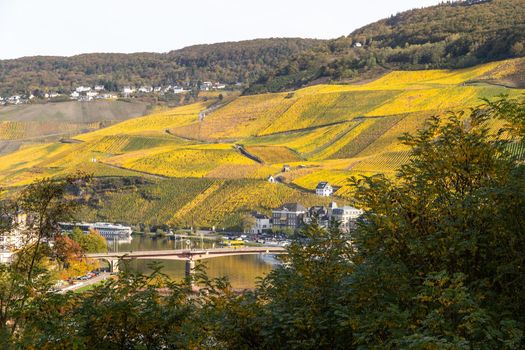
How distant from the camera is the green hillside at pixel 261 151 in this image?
89.3m

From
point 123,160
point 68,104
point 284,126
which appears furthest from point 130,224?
point 68,104

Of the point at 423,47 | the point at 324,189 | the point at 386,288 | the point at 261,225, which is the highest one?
the point at 386,288

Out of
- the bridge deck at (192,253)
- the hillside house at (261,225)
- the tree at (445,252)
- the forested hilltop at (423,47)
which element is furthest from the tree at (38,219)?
the forested hilltop at (423,47)

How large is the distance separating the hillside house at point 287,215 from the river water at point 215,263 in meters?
7.33

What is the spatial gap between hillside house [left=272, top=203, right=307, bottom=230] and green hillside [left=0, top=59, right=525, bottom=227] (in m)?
1.88

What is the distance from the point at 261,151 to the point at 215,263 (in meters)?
38.7

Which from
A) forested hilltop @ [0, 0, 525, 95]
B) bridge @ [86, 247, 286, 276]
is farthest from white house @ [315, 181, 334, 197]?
forested hilltop @ [0, 0, 525, 95]

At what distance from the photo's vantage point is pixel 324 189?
274 feet

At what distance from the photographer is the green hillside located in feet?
293

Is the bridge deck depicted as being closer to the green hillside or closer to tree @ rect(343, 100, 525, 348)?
the green hillside

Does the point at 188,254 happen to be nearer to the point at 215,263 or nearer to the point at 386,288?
the point at 215,263

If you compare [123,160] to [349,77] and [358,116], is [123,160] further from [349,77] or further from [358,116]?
[349,77]

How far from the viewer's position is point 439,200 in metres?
13.2

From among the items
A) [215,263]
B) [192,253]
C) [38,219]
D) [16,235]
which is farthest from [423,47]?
[38,219]
